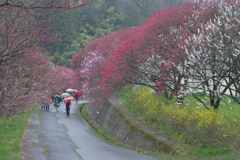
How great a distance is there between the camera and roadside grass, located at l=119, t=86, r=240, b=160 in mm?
17109

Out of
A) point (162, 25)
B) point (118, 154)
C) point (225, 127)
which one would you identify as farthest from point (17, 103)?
point (162, 25)

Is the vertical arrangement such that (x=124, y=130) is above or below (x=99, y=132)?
above

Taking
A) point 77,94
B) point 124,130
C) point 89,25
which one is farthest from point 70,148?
point 89,25

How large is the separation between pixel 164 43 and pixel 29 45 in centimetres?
1079

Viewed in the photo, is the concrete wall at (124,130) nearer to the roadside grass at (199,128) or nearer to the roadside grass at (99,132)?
the roadside grass at (99,132)

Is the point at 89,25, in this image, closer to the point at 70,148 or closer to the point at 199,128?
the point at 70,148

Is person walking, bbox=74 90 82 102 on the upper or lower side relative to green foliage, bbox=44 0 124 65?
lower

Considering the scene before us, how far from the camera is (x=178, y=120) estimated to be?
2033 cm

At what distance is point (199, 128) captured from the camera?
60.3 feet

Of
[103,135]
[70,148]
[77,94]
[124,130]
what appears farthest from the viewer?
[77,94]

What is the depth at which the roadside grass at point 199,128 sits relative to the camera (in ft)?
56.1

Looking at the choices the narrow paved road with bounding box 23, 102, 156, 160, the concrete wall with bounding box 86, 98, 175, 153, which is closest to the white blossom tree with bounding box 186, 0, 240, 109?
the concrete wall with bounding box 86, 98, 175, 153

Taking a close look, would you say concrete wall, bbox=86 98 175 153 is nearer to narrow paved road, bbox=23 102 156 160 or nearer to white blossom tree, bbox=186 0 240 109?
narrow paved road, bbox=23 102 156 160

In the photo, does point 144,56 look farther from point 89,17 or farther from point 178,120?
point 89,17
